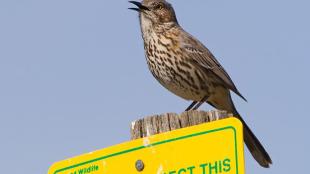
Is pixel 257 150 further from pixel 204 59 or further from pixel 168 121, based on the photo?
pixel 168 121

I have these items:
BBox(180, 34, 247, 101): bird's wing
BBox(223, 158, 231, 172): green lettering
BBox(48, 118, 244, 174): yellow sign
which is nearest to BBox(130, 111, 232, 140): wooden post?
BBox(48, 118, 244, 174): yellow sign

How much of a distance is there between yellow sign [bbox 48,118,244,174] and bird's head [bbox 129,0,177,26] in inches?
166

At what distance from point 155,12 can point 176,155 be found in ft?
16.1

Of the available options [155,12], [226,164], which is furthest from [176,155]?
[155,12]

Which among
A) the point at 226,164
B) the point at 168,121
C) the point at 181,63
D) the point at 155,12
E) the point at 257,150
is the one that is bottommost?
the point at 257,150

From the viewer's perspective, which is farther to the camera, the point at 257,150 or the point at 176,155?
the point at 257,150

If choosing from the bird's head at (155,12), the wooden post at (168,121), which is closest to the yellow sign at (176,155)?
the wooden post at (168,121)

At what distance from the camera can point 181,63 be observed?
7.86 meters

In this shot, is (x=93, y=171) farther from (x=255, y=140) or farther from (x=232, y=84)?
(x=232, y=84)

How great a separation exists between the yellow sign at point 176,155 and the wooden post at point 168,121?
0.21 meters

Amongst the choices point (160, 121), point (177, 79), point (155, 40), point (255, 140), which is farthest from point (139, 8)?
point (160, 121)

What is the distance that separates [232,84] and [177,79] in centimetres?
79

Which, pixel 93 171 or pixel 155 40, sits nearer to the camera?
pixel 93 171

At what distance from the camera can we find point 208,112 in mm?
3982
